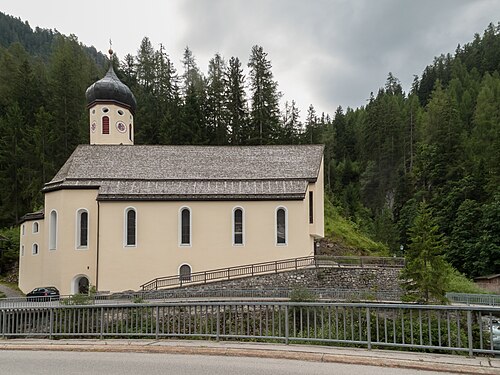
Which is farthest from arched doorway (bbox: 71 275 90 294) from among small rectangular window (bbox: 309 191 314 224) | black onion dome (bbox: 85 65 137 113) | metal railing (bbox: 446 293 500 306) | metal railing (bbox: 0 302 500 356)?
metal railing (bbox: 446 293 500 306)

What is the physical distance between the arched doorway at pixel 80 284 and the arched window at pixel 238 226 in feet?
31.6

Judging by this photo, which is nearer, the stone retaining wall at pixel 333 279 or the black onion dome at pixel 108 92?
the stone retaining wall at pixel 333 279

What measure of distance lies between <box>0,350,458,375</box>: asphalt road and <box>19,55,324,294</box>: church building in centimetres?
2131

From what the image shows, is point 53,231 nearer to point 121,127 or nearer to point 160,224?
point 160,224

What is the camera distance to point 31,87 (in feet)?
190

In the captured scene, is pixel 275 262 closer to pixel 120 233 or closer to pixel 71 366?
pixel 120 233

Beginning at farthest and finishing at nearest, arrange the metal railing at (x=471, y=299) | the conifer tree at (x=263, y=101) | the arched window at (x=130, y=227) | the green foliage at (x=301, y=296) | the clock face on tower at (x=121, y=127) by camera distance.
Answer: the conifer tree at (x=263, y=101) → the clock face on tower at (x=121, y=127) → the arched window at (x=130, y=227) → the metal railing at (x=471, y=299) → the green foliage at (x=301, y=296)

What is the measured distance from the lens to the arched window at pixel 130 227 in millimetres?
31656

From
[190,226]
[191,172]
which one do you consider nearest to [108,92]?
[191,172]

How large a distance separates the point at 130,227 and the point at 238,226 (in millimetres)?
6864

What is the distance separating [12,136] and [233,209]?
3030 centimetres

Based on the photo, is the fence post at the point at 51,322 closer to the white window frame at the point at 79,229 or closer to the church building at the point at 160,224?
the church building at the point at 160,224

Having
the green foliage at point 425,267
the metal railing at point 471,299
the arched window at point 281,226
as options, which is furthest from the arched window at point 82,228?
the metal railing at point 471,299

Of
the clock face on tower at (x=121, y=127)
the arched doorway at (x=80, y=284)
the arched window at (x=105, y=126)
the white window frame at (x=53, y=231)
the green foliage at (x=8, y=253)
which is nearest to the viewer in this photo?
the arched doorway at (x=80, y=284)
